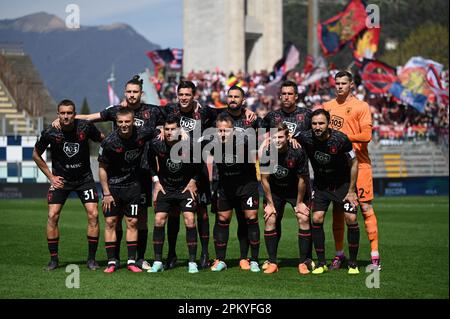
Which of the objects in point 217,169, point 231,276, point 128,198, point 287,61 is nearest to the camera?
point 231,276

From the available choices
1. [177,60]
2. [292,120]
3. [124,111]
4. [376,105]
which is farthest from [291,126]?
[177,60]

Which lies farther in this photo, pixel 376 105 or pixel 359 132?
pixel 376 105

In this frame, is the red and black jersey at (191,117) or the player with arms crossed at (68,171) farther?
the red and black jersey at (191,117)

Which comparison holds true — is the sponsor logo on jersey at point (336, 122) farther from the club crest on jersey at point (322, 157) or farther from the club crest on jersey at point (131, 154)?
the club crest on jersey at point (131, 154)

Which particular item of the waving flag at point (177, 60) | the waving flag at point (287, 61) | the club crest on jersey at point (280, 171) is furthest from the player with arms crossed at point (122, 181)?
the waving flag at point (177, 60)

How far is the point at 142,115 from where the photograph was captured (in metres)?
10.7

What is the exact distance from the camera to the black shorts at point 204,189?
10812 mm

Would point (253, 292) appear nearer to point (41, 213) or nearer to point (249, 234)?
point (249, 234)

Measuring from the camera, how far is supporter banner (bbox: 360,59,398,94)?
35844 millimetres

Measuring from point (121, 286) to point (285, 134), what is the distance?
2.85m

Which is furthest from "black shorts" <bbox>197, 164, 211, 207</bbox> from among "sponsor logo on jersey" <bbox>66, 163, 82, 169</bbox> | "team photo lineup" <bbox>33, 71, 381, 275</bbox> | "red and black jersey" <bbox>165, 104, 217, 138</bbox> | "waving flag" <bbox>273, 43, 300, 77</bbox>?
"waving flag" <bbox>273, 43, 300, 77</bbox>

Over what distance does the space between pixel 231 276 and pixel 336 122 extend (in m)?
2.45

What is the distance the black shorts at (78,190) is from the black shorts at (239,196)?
5.25ft

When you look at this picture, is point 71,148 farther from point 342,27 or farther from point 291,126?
point 342,27
